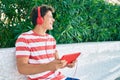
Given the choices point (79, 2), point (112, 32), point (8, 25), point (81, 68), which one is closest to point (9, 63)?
point (8, 25)

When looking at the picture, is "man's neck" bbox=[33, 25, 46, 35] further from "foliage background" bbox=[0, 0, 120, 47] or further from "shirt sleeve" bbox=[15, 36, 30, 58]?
"foliage background" bbox=[0, 0, 120, 47]

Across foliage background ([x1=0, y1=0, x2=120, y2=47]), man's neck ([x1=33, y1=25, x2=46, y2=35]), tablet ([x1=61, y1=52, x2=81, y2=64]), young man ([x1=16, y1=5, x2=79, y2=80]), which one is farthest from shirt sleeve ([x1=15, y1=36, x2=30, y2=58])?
foliage background ([x1=0, y1=0, x2=120, y2=47])

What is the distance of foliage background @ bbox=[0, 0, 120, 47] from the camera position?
5129 mm

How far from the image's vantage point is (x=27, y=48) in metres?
3.67

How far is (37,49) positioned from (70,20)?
2229mm

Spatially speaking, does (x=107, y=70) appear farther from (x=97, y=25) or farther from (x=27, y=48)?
(x=27, y=48)

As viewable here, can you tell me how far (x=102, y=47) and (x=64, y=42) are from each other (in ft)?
2.87

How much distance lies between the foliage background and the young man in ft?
1.21

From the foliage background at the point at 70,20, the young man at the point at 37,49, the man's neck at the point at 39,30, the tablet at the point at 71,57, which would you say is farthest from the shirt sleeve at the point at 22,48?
the foliage background at the point at 70,20

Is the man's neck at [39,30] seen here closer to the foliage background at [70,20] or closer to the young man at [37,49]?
the young man at [37,49]

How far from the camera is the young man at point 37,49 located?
11.6ft

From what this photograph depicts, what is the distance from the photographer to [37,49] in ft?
12.4

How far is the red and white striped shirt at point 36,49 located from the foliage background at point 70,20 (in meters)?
0.46

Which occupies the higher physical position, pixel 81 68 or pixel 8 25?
pixel 8 25
